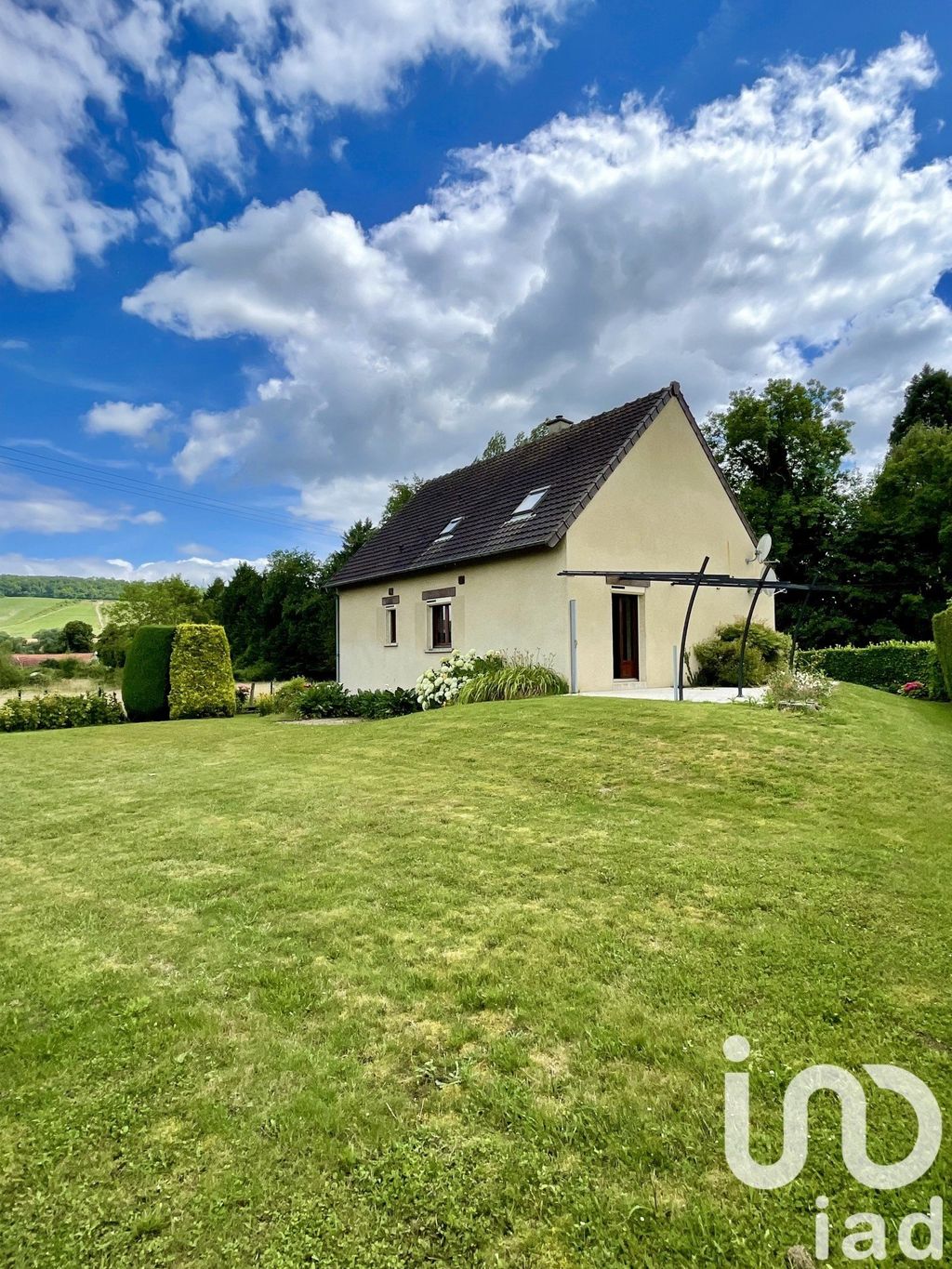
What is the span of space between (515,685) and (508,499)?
581cm

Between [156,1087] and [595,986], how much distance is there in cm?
188

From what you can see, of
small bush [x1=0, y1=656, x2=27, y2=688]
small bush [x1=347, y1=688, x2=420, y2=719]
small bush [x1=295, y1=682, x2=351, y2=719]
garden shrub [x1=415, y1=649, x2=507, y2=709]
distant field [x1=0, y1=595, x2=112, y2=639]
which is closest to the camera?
garden shrub [x1=415, y1=649, x2=507, y2=709]

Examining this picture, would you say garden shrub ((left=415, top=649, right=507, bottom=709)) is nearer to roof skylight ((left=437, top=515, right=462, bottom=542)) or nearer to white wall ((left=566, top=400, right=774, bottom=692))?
white wall ((left=566, top=400, right=774, bottom=692))

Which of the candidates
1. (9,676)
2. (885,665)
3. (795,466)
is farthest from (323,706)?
(795,466)

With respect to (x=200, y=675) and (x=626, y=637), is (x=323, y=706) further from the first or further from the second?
(x=626, y=637)

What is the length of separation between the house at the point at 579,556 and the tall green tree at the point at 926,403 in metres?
23.3

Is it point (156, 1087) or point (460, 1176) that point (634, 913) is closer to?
point (460, 1176)

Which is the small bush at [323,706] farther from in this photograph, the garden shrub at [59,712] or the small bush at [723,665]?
the small bush at [723,665]

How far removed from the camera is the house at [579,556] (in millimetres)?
13578

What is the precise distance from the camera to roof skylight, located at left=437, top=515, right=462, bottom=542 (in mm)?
17422

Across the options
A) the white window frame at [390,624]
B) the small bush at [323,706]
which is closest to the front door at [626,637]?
the white window frame at [390,624]

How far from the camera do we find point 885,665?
1889cm

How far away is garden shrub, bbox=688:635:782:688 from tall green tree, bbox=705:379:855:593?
51.1ft

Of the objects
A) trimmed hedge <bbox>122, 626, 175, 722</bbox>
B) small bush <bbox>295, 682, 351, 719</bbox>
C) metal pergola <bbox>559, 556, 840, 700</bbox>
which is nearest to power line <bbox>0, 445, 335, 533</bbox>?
trimmed hedge <bbox>122, 626, 175, 722</bbox>
